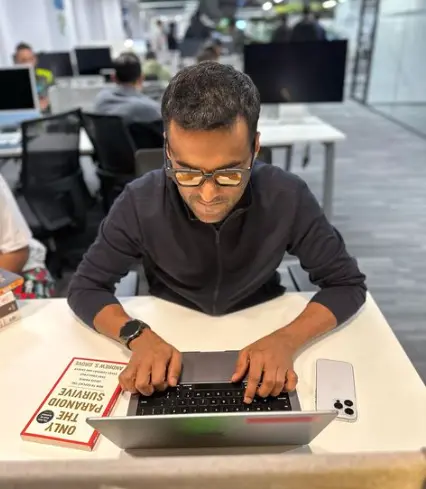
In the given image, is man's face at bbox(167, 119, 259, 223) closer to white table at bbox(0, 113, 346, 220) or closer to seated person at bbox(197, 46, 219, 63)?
white table at bbox(0, 113, 346, 220)

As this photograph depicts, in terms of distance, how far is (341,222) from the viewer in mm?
3529

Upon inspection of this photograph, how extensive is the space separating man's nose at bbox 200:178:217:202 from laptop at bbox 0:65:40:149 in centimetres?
292

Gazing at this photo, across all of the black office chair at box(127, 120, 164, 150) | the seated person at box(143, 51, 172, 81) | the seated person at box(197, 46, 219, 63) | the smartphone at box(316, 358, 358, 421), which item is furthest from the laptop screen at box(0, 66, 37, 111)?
the smartphone at box(316, 358, 358, 421)

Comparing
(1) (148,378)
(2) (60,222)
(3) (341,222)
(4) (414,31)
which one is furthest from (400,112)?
(1) (148,378)

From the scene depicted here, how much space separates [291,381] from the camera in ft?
2.87

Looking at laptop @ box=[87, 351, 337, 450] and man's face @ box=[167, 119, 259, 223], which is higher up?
man's face @ box=[167, 119, 259, 223]

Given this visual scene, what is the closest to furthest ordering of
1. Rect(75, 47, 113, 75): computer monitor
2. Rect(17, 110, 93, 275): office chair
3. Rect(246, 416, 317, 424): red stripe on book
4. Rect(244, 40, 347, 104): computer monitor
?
1. Rect(246, 416, 317, 424): red stripe on book
2. Rect(17, 110, 93, 275): office chair
3. Rect(244, 40, 347, 104): computer monitor
4. Rect(75, 47, 113, 75): computer monitor

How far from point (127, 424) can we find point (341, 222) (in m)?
3.12

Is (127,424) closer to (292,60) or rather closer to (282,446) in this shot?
(282,446)

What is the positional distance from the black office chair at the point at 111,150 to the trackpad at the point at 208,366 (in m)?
1.96

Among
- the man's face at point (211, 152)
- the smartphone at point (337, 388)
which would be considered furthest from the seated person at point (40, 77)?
the smartphone at point (337, 388)

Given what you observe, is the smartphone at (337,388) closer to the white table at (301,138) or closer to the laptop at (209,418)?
the laptop at (209,418)

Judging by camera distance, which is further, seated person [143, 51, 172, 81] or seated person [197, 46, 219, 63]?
seated person [143, 51, 172, 81]

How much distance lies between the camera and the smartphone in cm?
86
